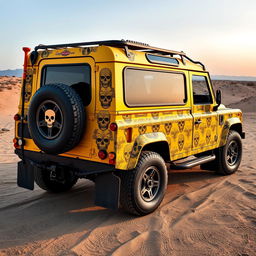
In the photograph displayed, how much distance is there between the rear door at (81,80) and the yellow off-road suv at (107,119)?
0.04 ft

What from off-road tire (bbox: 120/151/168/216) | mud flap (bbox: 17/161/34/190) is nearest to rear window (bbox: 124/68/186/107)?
off-road tire (bbox: 120/151/168/216)

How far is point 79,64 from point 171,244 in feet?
8.20

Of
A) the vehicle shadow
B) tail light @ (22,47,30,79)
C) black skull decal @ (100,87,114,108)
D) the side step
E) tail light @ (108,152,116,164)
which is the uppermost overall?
tail light @ (22,47,30,79)

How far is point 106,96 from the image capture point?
155 inches

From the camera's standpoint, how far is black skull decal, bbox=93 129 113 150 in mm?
3914

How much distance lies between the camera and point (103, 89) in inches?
156

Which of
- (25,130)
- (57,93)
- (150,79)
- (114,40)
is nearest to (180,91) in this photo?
(150,79)

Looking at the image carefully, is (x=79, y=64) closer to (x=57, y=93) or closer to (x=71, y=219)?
(x=57, y=93)

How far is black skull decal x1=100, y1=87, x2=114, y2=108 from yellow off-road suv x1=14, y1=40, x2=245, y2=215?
0.01 m

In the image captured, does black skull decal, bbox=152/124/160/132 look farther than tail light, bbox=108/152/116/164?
Yes

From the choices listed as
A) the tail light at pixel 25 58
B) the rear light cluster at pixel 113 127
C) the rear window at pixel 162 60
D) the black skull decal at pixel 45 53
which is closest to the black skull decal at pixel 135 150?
the rear light cluster at pixel 113 127

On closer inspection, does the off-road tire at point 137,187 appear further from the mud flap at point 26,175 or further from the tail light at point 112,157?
the mud flap at point 26,175

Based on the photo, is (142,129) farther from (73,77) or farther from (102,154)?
(73,77)

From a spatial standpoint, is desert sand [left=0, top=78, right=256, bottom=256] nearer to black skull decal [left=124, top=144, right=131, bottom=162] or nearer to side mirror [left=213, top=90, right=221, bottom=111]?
black skull decal [left=124, top=144, right=131, bottom=162]
